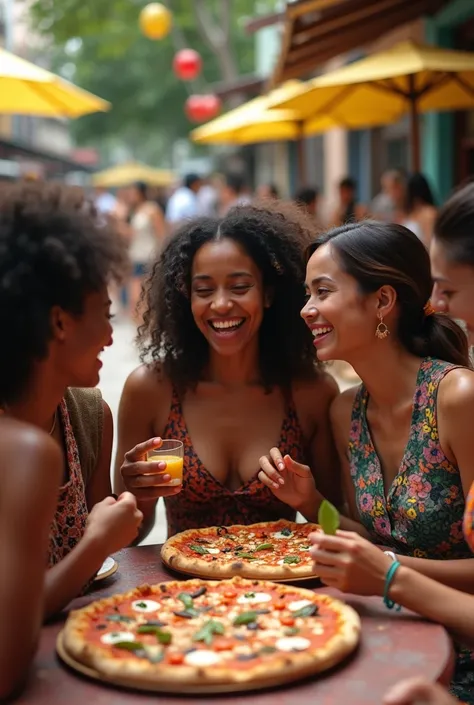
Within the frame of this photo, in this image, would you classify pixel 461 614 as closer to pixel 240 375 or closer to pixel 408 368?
pixel 408 368

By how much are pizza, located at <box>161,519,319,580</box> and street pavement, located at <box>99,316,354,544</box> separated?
8.47 feet

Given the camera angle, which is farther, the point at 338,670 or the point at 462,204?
the point at 462,204

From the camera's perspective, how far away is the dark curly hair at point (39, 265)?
1.95 meters

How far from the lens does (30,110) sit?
26.8 feet

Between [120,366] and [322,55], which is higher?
[322,55]

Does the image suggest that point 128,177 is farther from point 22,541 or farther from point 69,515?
point 22,541

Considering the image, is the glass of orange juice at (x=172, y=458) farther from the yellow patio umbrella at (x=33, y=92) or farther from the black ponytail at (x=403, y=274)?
the yellow patio umbrella at (x=33, y=92)

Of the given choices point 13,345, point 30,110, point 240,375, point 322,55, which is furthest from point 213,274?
point 322,55

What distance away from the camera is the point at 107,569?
8.14 feet

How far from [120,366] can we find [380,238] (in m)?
8.47

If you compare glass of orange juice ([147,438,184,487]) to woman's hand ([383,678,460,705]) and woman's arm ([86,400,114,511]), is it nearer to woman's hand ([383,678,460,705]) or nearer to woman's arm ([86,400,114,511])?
woman's arm ([86,400,114,511])

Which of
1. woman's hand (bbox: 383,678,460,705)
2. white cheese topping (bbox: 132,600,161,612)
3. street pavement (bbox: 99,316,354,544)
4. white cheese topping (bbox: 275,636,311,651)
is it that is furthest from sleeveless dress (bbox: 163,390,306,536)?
street pavement (bbox: 99,316,354,544)

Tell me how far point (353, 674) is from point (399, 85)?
25.1 feet

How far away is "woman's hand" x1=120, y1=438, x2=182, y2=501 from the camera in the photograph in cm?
265
